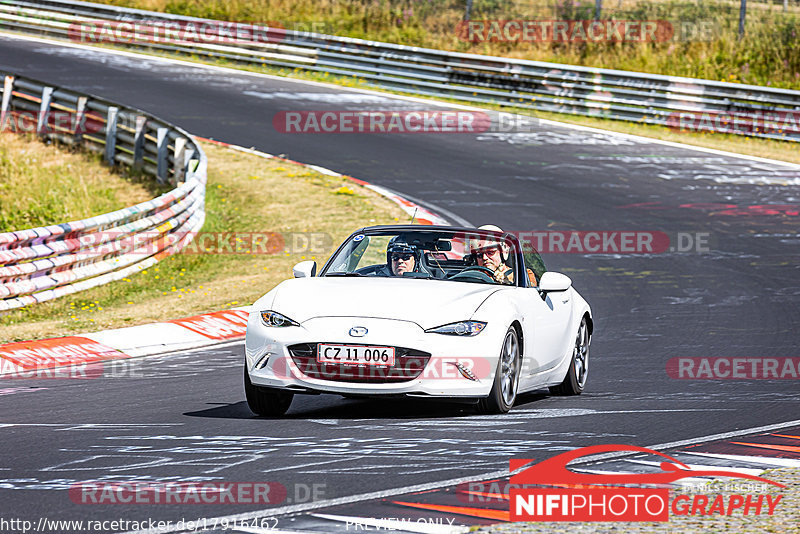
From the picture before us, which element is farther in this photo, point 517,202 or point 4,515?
point 517,202

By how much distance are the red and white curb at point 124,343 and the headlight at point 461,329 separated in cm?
345

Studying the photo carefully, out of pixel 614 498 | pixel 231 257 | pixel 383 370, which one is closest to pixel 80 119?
pixel 231 257

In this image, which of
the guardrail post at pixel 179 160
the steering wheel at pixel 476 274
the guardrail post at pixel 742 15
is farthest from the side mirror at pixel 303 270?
the guardrail post at pixel 742 15

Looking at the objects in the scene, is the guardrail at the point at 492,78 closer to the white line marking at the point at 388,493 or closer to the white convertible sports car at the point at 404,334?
the white convertible sports car at the point at 404,334

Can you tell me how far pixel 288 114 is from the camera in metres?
28.1

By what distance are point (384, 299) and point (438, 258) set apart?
1.28 meters

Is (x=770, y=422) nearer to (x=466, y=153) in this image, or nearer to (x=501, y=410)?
(x=501, y=410)

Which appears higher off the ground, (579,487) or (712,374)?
Result: (579,487)

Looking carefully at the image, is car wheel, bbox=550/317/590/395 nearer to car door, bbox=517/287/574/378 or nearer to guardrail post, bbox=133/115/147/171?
car door, bbox=517/287/574/378

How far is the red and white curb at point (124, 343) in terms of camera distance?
34.3 feet

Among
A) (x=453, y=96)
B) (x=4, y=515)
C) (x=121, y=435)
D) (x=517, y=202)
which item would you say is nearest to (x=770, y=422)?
(x=121, y=435)

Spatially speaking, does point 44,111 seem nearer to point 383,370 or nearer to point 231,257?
point 231,257

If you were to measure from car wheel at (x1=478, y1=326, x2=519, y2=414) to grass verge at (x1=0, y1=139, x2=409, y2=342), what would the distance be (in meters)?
5.43

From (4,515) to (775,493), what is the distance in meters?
3.65
